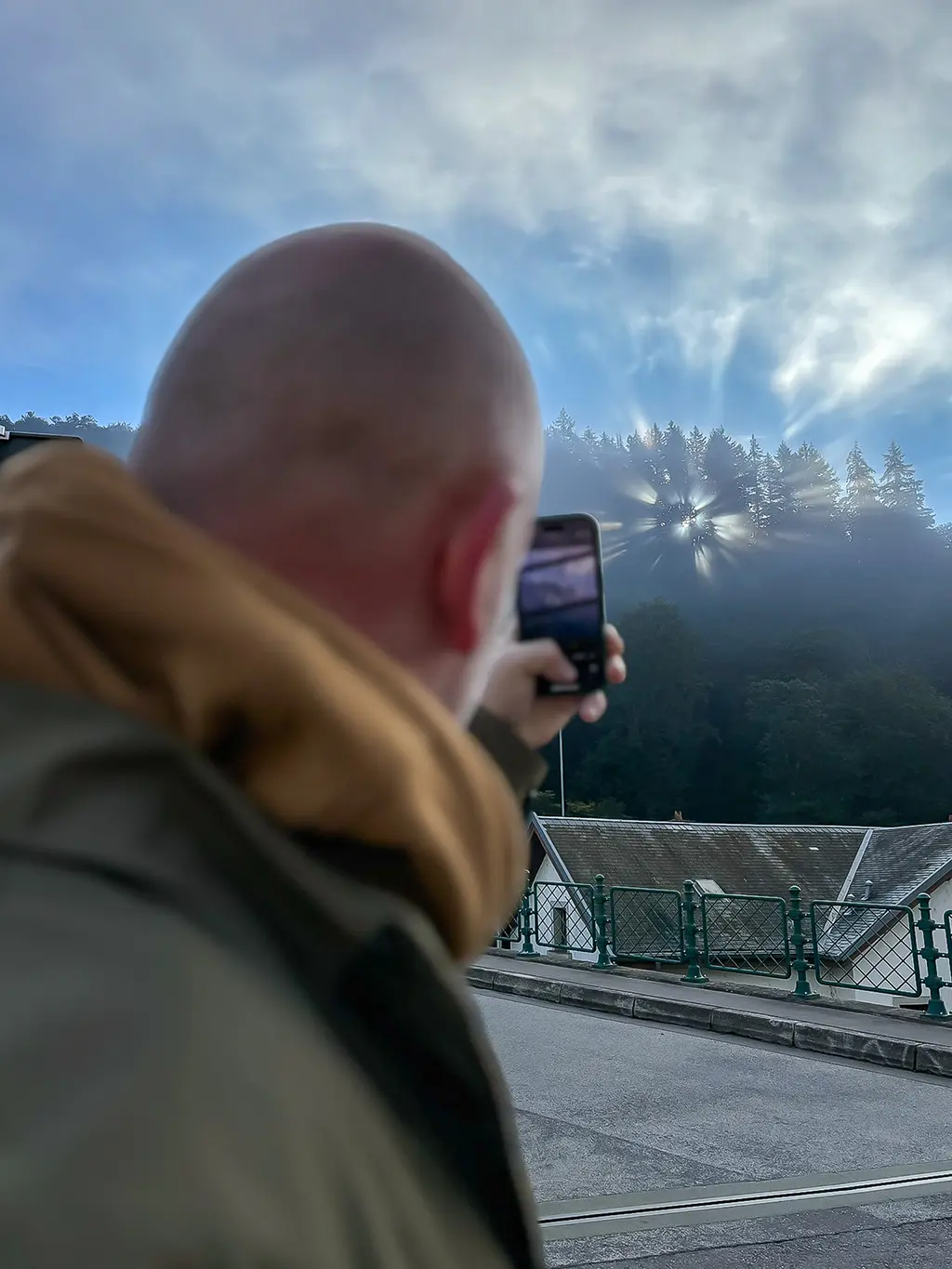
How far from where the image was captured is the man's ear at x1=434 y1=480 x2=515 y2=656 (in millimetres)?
755

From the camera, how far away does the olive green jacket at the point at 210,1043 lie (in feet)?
1.44

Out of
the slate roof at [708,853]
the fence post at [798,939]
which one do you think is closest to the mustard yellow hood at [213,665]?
the fence post at [798,939]

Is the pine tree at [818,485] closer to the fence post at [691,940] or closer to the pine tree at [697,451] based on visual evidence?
the pine tree at [697,451]

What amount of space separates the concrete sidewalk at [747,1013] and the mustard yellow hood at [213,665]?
8.13 metres

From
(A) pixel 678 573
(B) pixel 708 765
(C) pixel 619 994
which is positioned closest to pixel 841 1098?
(C) pixel 619 994

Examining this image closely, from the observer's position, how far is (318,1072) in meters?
0.52

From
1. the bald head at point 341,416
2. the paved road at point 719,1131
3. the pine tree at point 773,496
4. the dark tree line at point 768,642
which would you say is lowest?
the paved road at point 719,1131

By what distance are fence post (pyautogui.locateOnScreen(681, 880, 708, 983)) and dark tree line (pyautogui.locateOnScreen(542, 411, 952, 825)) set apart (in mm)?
34461

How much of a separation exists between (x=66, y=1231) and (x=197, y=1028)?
0.09m

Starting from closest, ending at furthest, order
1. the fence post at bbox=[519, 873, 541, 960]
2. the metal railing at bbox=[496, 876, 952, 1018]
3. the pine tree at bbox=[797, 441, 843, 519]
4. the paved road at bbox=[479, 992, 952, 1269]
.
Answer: the paved road at bbox=[479, 992, 952, 1269] → the metal railing at bbox=[496, 876, 952, 1018] → the fence post at bbox=[519, 873, 541, 960] → the pine tree at bbox=[797, 441, 843, 519]

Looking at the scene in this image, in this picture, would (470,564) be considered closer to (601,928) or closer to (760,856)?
(601,928)

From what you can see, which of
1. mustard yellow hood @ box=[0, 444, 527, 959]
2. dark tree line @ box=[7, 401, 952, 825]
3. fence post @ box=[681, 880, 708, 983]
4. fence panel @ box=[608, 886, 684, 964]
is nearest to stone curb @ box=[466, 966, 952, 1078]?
fence post @ box=[681, 880, 708, 983]

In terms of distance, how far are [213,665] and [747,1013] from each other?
941 cm

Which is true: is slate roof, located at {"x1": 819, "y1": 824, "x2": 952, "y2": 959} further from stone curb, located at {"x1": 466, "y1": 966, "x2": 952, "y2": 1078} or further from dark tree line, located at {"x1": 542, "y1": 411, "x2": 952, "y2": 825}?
stone curb, located at {"x1": 466, "y1": 966, "x2": 952, "y2": 1078}
